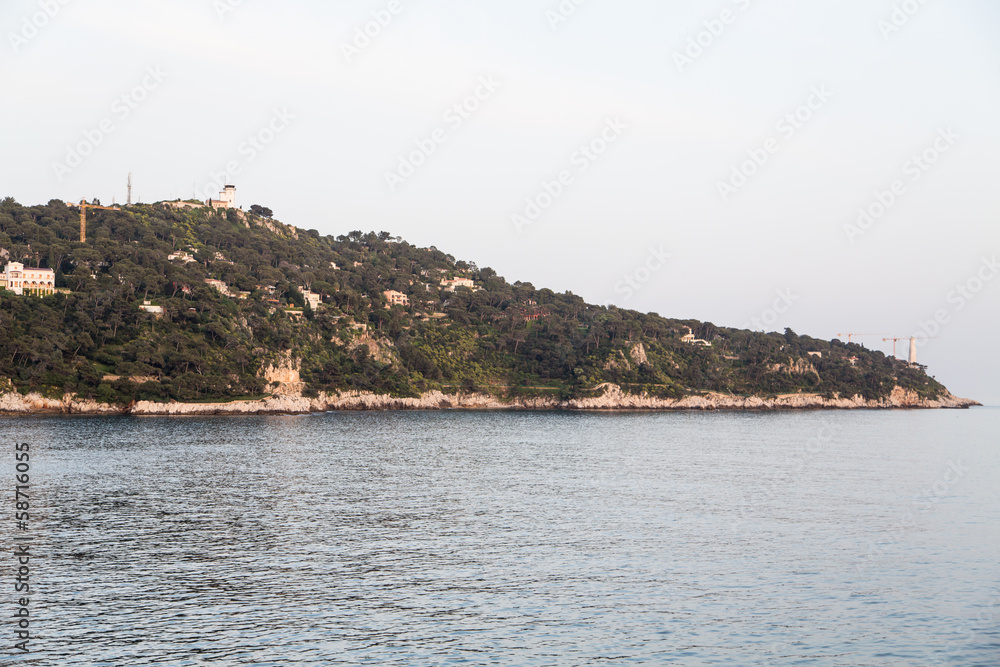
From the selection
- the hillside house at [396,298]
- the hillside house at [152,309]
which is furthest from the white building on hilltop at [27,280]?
the hillside house at [396,298]

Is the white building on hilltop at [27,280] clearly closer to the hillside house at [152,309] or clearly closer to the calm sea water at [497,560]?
the hillside house at [152,309]

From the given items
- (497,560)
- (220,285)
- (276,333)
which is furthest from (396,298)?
(497,560)

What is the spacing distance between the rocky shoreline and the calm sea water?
1357 inches

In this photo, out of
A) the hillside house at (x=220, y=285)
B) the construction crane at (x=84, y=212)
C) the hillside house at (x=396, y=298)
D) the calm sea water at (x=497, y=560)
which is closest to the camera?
the calm sea water at (x=497, y=560)

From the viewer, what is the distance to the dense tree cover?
107562 millimetres

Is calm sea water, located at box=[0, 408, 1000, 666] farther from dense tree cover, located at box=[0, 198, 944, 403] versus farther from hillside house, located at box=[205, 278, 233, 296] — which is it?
hillside house, located at box=[205, 278, 233, 296]

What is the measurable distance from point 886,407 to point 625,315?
69.3 meters

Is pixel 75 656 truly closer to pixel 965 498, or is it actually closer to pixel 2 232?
pixel 965 498

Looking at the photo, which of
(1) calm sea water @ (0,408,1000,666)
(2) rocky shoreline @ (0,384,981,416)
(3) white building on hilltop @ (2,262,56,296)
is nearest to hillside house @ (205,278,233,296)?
(3) white building on hilltop @ (2,262,56,296)

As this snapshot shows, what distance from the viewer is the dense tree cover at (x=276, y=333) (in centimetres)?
10756

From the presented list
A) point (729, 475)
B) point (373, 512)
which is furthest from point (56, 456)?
point (729, 475)

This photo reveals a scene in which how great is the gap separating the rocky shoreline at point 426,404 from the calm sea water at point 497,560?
3448cm

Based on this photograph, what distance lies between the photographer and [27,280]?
→ 120 m

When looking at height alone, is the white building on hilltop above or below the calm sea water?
above
